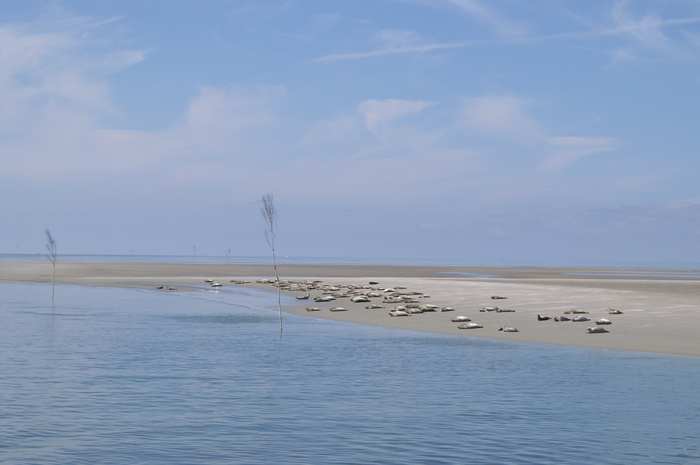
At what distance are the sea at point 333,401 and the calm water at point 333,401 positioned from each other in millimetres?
49

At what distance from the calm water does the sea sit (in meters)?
0.05

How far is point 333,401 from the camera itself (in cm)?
1538

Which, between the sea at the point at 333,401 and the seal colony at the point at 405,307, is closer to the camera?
the sea at the point at 333,401

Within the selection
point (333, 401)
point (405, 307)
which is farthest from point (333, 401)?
point (405, 307)

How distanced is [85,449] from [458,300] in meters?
37.3

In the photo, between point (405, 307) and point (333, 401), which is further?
point (405, 307)

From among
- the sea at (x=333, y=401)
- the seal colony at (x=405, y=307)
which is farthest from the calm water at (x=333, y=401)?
the seal colony at (x=405, y=307)

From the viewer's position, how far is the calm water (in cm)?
1155

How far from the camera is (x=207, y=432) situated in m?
12.7

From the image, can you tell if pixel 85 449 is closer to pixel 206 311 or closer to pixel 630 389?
pixel 630 389

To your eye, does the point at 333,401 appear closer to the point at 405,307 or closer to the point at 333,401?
the point at 333,401

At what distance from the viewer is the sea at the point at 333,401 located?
37.9ft

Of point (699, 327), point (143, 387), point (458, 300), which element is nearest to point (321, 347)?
point (143, 387)

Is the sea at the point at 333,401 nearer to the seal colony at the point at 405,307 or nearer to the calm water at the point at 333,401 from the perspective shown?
the calm water at the point at 333,401
